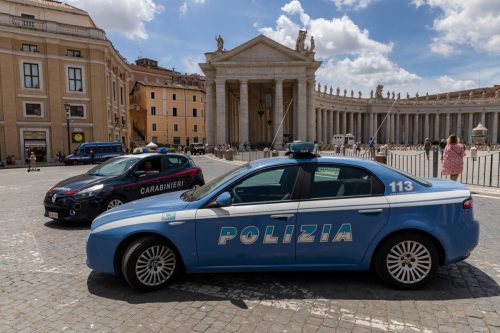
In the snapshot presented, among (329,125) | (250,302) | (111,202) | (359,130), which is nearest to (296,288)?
(250,302)

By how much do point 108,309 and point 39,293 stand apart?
3.83 ft

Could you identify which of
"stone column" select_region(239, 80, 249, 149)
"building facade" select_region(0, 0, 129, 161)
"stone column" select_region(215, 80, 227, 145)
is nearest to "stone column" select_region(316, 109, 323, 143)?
"stone column" select_region(239, 80, 249, 149)

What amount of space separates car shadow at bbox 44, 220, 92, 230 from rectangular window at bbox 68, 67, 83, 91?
36.3 metres

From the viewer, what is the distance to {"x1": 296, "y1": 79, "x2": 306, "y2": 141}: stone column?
51.9 metres

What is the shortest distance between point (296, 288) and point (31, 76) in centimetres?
→ 4259

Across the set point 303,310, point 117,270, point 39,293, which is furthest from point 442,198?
point 39,293

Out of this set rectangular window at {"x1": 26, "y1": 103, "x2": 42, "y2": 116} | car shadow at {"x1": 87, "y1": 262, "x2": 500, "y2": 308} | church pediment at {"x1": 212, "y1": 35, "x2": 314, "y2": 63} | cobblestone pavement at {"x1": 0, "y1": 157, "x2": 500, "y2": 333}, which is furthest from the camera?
church pediment at {"x1": 212, "y1": 35, "x2": 314, "y2": 63}

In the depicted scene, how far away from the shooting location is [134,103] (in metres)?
74.6

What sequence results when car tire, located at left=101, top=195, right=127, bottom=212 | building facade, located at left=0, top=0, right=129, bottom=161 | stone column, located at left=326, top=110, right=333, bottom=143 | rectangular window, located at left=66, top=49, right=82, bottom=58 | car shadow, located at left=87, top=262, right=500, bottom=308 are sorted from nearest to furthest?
car shadow, located at left=87, top=262, right=500, bottom=308
car tire, located at left=101, top=195, right=127, bottom=212
building facade, located at left=0, top=0, right=129, bottom=161
rectangular window, located at left=66, top=49, right=82, bottom=58
stone column, located at left=326, top=110, right=333, bottom=143

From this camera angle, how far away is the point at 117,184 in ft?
26.8

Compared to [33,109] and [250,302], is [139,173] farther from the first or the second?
[33,109]

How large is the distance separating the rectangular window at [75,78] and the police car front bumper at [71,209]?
3687 centimetres

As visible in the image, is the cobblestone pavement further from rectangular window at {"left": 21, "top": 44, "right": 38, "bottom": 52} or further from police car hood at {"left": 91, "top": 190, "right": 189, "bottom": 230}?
rectangular window at {"left": 21, "top": 44, "right": 38, "bottom": 52}

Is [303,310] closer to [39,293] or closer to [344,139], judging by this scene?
[39,293]
